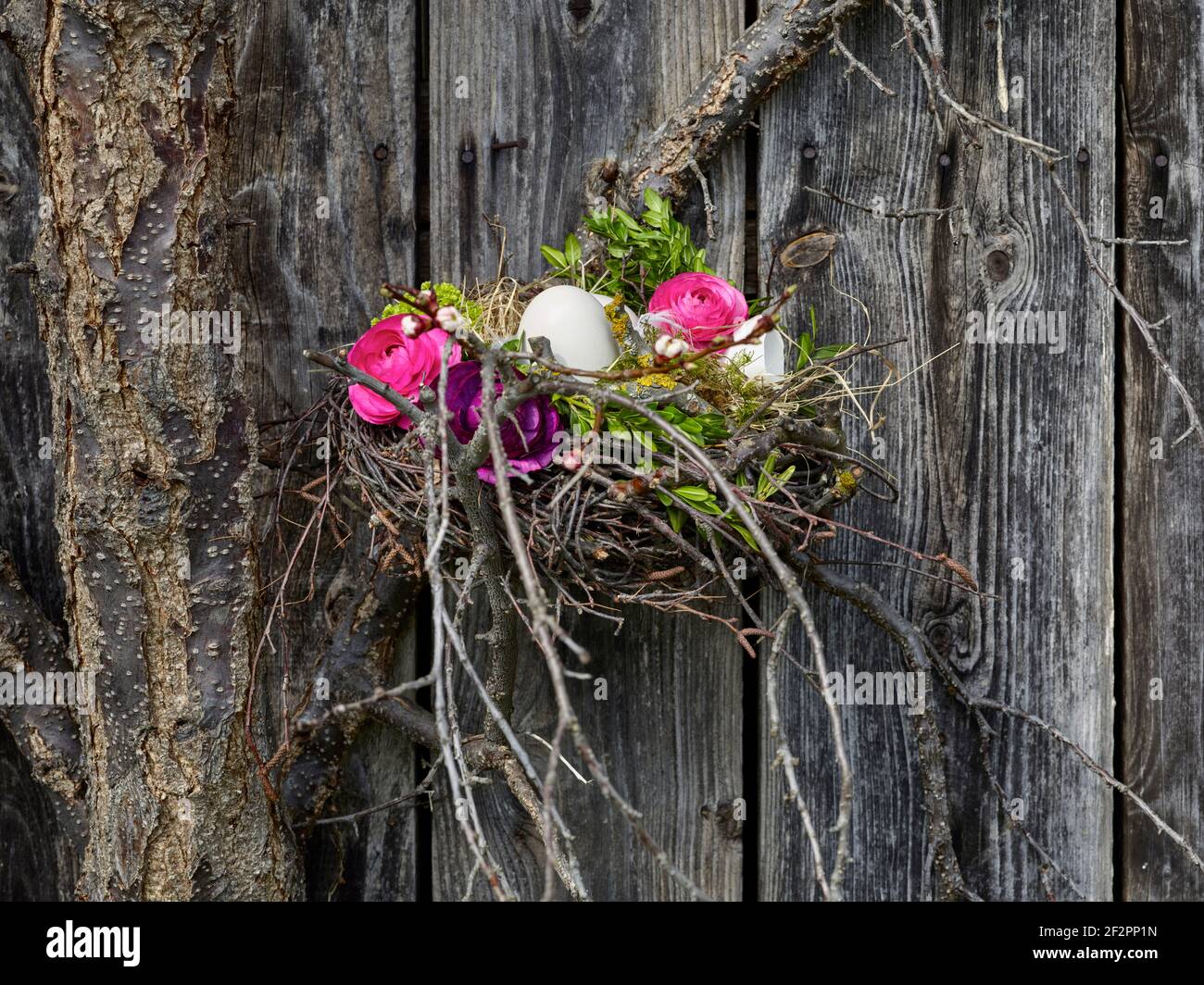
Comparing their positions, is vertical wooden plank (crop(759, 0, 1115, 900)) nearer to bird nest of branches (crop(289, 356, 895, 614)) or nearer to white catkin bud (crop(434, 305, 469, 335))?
bird nest of branches (crop(289, 356, 895, 614))

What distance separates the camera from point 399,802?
1.17 m

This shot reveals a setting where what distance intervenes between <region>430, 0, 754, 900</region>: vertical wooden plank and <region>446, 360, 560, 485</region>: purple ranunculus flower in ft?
0.98

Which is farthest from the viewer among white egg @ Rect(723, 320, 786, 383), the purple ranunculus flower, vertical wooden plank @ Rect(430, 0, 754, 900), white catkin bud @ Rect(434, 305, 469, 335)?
vertical wooden plank @ Rect(430, 0, 754, 900)

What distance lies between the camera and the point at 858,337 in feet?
3.86

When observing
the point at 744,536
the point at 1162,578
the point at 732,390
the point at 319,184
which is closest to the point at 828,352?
the point at 732,390

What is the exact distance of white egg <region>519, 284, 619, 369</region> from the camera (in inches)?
37.9

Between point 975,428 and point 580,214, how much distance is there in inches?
20.7

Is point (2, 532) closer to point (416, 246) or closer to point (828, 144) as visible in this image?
point (416, 246)

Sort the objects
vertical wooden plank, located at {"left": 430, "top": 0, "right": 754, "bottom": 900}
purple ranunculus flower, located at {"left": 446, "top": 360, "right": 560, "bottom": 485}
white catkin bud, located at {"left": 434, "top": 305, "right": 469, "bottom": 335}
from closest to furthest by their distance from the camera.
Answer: white catkin bud, located at {"left": 434, "top": 305, "right": 469, "bottom": 335} < purple ranunculus flower, located at {"left": 446, "top": 360, "right": 560, "bottom": 485} < vertical wooden plank, located at {"left": 430, "top": 0, "right": 754, "bottom": 900}

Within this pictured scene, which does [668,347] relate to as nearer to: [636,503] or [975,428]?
[636,503]

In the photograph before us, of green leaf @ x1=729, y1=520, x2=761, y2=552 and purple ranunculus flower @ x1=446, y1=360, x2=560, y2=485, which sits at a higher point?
purple ranunculus flower @ x1=446, y1=360, x2=560, y2=485

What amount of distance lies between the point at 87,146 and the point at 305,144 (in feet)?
0.88

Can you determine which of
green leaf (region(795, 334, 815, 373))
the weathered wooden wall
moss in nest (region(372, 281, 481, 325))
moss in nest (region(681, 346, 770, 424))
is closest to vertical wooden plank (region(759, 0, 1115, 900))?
the weathered wooden wall

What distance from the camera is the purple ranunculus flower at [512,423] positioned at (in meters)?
0.90
